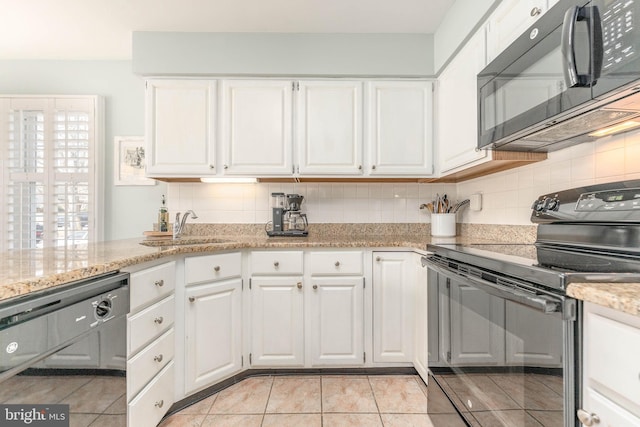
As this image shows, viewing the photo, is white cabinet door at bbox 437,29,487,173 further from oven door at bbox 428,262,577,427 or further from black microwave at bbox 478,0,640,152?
oven door at bbox 428,262,577,427

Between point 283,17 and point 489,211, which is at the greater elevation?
point 283,17

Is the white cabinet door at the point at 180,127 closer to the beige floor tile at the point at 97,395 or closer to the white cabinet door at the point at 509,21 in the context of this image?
the beige floor tile at the point at 97,395

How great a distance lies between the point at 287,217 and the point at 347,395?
1.33m

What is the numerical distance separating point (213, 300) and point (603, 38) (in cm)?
199

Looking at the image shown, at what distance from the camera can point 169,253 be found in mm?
1545

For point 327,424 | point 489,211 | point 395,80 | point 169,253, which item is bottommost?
point 327,424

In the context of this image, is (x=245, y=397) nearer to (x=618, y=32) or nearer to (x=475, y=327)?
(x=475, y=327)

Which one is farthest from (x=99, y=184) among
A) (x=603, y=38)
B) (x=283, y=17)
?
(x=603, y=38)

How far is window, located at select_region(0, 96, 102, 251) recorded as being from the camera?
2602 mm

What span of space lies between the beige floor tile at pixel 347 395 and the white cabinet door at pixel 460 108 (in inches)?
58.6

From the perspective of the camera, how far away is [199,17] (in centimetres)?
205

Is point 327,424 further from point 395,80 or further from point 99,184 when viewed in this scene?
point 99,184

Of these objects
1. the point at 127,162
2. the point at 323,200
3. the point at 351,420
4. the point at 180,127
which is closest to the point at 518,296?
the point at 351,420

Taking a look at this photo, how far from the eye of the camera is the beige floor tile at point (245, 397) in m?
1.69
